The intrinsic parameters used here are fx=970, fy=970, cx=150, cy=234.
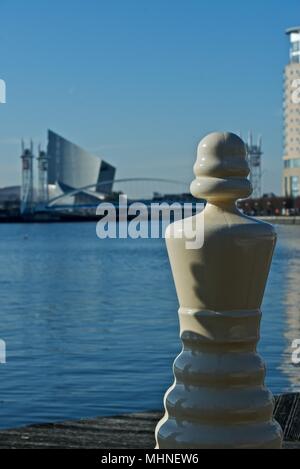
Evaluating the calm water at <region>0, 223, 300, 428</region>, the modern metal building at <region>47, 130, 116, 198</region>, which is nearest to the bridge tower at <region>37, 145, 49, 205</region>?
the modern metal building at <region>47, 130, 116, 198</region>

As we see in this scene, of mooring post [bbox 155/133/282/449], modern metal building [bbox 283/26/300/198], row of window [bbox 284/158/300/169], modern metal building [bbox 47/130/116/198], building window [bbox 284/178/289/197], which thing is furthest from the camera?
modern metal building [bbox 47/130/116/198]

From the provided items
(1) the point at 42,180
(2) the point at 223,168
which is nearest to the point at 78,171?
(1) the point at 42,180

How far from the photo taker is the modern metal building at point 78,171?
6398 inches

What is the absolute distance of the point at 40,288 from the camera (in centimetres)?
3928

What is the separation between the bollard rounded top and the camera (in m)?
3.48

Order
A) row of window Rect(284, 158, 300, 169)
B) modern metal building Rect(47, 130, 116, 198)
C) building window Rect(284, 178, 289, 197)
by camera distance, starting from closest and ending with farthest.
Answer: row of window Rect(284, 158, 300, 169) → building window Rect(284, 178, 289, 197) → modern metal building Rect(47, 130, 116, 198)

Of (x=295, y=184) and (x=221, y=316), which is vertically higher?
(x=221, y=316)

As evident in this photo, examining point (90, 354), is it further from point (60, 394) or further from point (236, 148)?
point (236, 148)

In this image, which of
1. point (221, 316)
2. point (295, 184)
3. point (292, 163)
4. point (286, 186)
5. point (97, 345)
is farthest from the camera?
point (286, 186)

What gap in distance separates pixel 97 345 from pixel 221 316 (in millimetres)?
15283

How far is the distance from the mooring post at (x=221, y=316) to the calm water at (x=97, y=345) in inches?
299

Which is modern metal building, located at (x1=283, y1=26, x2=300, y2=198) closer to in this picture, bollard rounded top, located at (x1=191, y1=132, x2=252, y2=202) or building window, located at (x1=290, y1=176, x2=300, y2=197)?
building window, located at (x1=290, y1=176, x2=300, y2=197)

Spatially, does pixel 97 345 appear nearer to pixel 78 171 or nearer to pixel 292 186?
pixel 292 186

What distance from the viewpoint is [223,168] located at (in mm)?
3484
